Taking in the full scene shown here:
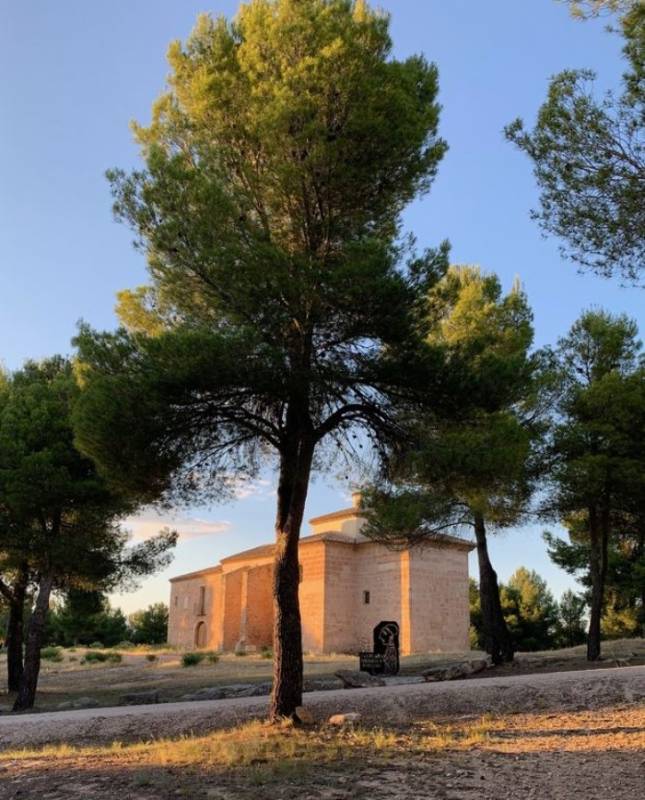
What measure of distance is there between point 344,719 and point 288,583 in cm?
182

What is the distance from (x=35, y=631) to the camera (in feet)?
50.1

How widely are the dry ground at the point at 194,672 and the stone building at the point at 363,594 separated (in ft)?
15.4

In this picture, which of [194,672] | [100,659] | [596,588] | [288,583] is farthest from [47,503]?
[100,659]

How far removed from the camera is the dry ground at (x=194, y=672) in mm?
15828

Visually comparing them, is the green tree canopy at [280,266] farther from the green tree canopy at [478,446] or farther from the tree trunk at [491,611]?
the tree trunk at [491,611]

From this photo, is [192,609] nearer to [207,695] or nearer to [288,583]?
[207,695]

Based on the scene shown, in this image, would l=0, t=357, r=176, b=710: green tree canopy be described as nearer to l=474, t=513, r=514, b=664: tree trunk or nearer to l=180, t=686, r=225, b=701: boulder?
l=180, t=686, r=225, b=701: boulder

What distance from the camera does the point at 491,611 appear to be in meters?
16.8

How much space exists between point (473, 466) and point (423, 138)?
15.7ft

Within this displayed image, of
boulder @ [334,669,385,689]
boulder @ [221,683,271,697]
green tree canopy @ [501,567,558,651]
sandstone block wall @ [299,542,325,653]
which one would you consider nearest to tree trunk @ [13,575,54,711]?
boulder @ [221,683,271,697]

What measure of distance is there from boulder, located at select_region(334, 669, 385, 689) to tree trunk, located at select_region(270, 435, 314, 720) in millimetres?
5044

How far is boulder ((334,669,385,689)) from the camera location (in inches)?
552

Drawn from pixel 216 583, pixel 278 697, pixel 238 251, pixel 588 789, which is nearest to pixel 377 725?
pixel 278 697

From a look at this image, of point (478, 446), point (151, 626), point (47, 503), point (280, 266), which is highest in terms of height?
point (280, 266)
